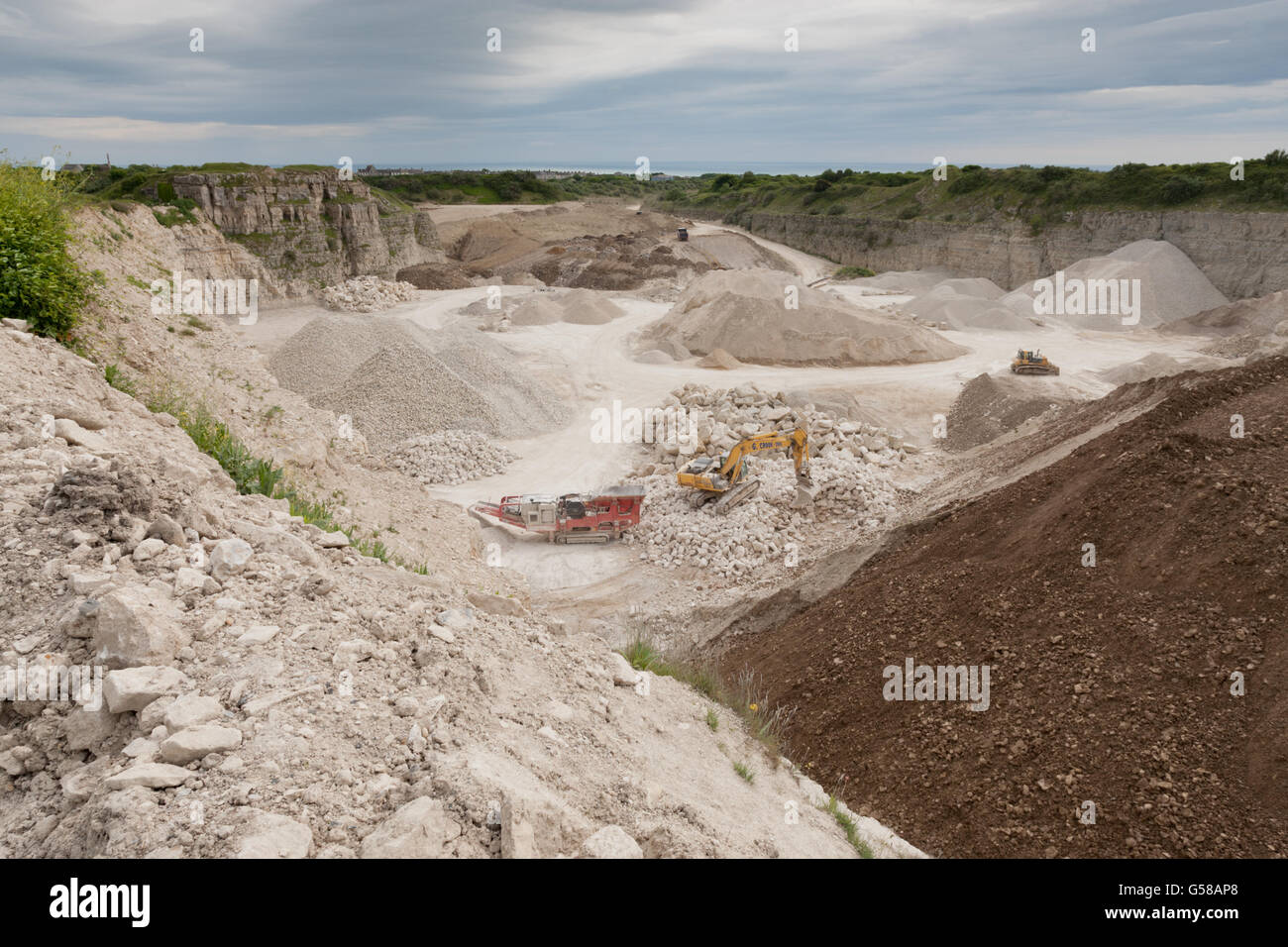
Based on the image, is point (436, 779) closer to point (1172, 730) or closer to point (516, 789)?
point (516, 789)

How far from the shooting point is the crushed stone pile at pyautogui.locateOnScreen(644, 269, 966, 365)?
3388cm

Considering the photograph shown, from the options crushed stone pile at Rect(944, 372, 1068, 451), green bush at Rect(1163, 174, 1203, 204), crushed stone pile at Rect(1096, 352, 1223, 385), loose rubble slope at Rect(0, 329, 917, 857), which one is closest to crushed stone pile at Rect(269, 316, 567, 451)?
crushed stone pile at Rect(944, 372, 1068, 451)

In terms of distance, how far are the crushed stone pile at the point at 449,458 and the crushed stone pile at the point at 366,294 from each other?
25.5 metres

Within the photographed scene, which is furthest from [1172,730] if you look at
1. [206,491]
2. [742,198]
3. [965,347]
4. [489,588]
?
[742,198]

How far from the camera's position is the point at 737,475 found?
18.0 m

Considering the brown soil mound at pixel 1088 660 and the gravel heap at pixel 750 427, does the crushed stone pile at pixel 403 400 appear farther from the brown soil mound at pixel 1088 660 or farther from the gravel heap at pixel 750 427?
the brown soil mound at pixel 1088 660

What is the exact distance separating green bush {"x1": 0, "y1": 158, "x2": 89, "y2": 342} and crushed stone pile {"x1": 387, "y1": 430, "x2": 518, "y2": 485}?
36.5ft

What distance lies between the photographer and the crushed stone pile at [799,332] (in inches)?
1334

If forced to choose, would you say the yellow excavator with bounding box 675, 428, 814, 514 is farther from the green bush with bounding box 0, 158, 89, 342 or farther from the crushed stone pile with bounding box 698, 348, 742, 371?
the crushed stone pile with bounding box 698, 348, 742, 371

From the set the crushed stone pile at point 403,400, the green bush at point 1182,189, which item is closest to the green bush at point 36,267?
the crushed stone pile at point 403,400

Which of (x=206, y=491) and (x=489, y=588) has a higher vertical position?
(x=206, y=491)

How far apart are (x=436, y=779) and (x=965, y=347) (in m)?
36.6

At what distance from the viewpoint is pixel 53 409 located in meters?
7.18

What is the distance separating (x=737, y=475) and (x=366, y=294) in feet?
117
